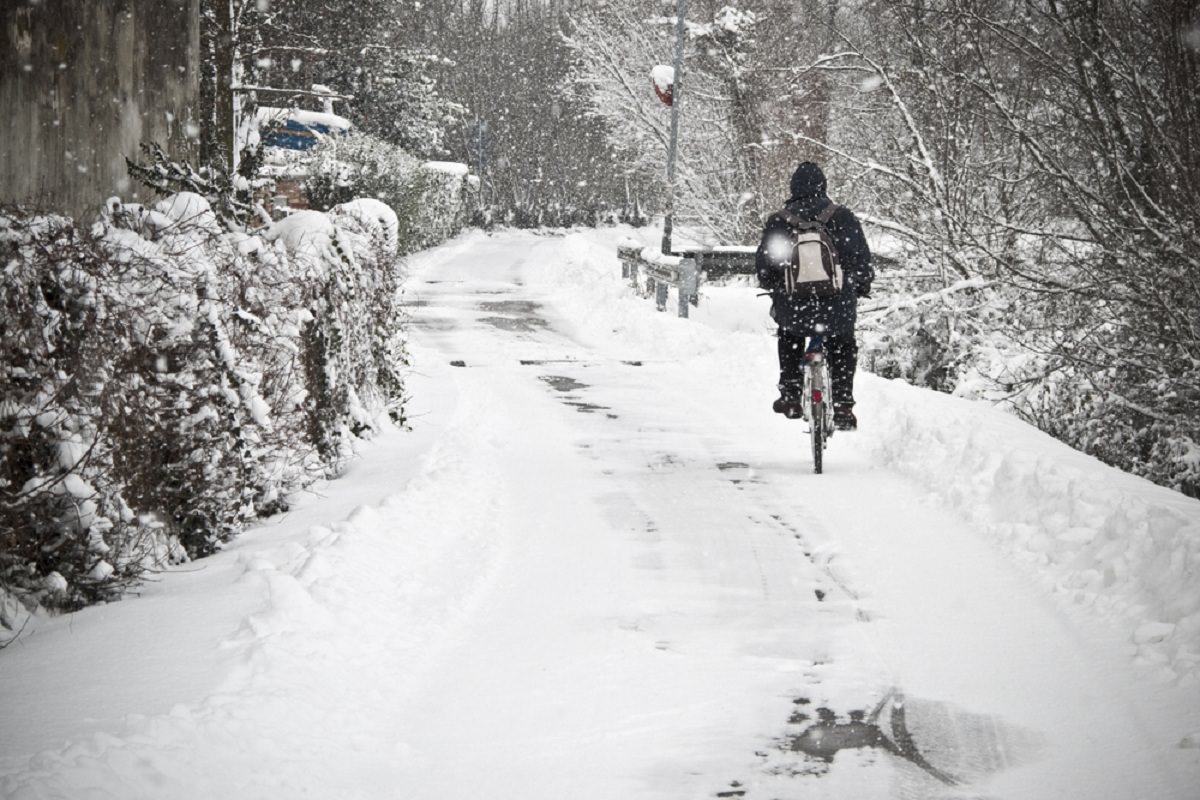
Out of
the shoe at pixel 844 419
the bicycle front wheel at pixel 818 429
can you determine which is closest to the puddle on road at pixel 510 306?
the shoe at pixel 844 419

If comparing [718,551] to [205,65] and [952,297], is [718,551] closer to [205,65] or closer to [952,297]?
[952,297]

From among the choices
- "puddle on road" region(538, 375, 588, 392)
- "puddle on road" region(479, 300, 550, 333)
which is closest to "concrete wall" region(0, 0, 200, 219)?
"puddle on road" region(538, 375, 588, 392)

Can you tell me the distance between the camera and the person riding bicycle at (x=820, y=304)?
8.74 meters

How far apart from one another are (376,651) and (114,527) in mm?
1614

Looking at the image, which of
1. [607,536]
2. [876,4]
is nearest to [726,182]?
[876,4]

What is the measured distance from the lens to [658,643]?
4.96 metres

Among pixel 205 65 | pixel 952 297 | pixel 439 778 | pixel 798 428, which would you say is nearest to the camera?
pixel 439 778

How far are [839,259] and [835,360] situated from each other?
807 millimetres

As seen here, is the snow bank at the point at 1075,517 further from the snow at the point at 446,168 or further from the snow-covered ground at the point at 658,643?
the snow at the point at 446,168

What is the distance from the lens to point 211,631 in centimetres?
463

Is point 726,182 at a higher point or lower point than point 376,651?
higher

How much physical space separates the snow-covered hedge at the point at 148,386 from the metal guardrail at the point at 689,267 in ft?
37.2

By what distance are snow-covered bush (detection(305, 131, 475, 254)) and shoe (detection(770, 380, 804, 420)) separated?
17.5 metres

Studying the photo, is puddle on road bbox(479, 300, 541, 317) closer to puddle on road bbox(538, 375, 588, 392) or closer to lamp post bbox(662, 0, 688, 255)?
lamp post bbox(662, 0, 688, 255)
